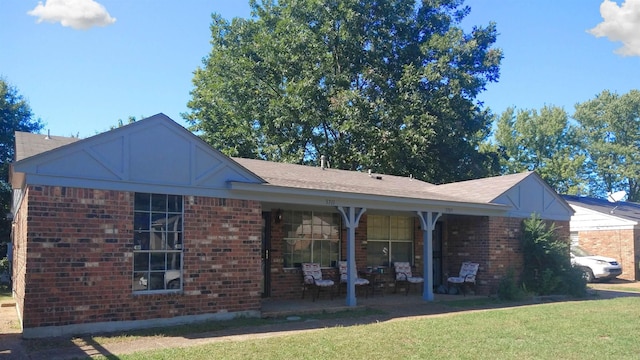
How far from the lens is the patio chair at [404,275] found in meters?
15.3

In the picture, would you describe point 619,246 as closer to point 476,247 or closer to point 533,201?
point 533,201

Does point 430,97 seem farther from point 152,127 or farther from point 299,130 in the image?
point 152,127

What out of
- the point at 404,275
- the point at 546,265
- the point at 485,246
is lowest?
the point at 404,275

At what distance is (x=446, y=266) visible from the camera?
55.8ft

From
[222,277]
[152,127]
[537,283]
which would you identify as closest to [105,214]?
[152,127]

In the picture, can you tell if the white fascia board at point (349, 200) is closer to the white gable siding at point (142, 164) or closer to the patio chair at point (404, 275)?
the white gable siding at point (142, 164)

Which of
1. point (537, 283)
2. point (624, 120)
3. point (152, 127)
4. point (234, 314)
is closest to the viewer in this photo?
point (152, 127)

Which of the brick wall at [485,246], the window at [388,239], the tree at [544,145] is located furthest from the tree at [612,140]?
the window at [388,239]

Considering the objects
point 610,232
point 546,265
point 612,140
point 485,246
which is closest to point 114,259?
point 485,246

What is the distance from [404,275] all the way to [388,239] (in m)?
1.12

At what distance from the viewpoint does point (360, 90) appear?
26.1 metres

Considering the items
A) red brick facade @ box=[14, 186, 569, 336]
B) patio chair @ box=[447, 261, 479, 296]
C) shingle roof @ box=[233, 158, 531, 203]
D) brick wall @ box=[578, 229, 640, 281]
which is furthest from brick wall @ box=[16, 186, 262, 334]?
brick wall @ box=[578, 229, 640, 281]

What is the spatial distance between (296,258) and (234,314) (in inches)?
140

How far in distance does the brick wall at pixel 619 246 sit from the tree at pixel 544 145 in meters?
20.0
